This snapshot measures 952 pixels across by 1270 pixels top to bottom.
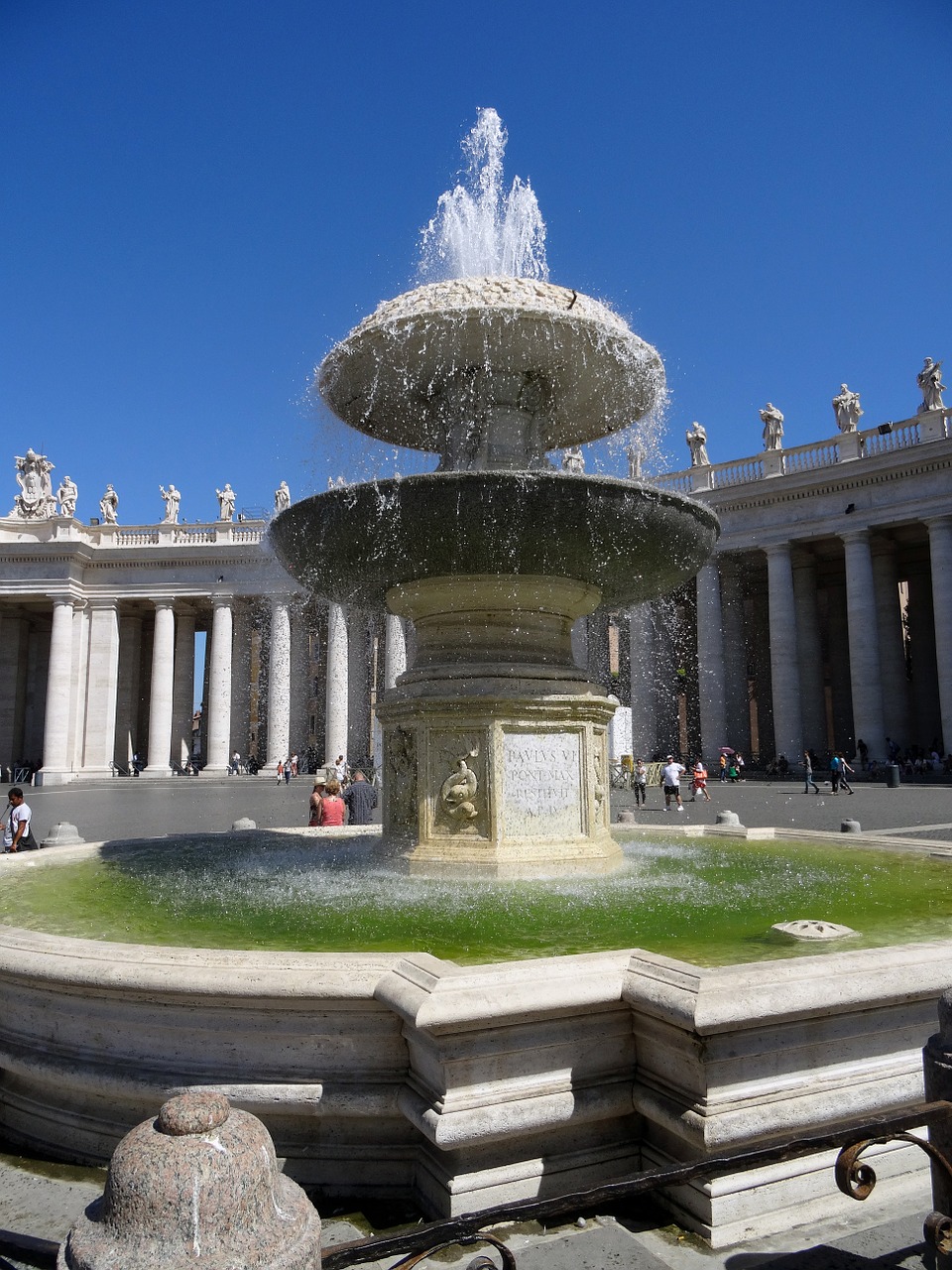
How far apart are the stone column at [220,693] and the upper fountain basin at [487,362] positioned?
1534 inches

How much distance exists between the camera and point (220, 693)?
4606 centimetres

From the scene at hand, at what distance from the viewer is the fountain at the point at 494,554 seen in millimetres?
6191

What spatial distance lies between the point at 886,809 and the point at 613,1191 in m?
19.3

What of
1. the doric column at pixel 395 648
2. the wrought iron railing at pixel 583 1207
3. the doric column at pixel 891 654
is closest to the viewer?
the wrought iron railing at pixel 583 1207

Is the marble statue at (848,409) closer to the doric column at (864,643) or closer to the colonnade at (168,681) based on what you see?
the doric column at (864,643)

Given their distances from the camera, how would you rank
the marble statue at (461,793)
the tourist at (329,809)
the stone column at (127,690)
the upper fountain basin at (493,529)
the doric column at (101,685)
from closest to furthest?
the upper fountain basin at (493,529)
the marble statue at (461,793)
the tourist at (329,809)
the doric column at (101,685)
the stone column at (127,690)

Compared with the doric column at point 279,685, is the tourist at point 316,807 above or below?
below

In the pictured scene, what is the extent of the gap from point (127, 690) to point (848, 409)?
38.2 metres

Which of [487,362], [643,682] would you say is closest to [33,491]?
[643,682]

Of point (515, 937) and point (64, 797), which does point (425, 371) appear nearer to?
point (515, 937)

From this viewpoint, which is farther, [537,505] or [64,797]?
[64,797]

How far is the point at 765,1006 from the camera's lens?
3057 mm

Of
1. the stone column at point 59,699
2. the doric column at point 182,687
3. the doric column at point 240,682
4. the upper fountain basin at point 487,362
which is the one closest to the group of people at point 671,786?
the upper fountain basin at point 487,362

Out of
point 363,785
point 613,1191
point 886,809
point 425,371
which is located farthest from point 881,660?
point 613,1191
